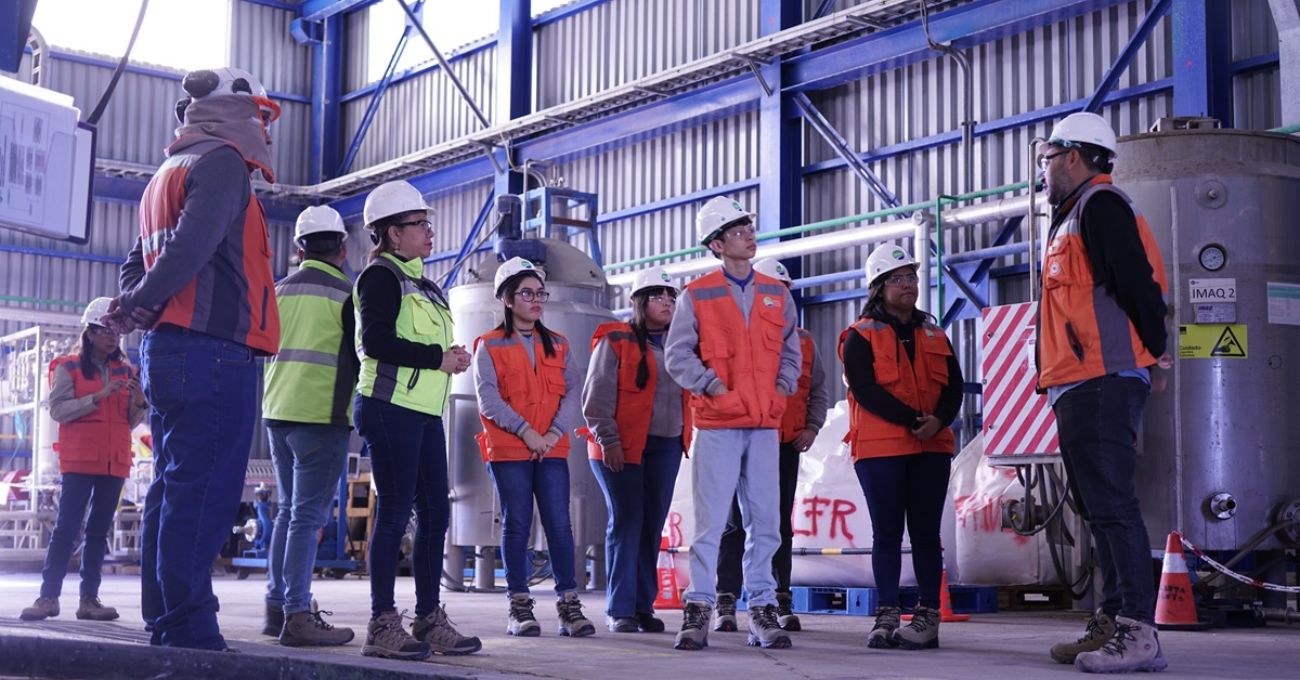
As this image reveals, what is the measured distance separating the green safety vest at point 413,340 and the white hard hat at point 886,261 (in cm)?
221

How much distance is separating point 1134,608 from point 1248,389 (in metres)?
3.11

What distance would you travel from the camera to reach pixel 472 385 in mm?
12969

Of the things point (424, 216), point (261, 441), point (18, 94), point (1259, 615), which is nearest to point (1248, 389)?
point (1259, 615)

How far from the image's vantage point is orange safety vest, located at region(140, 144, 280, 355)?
14.9ft

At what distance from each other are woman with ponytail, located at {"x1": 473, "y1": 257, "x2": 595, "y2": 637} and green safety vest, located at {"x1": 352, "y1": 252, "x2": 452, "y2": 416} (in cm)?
118

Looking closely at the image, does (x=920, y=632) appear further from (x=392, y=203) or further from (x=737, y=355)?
(x=392, y=203)

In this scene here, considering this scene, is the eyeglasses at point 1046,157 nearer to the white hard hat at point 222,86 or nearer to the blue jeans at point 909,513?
the blue jeans at point 909,513

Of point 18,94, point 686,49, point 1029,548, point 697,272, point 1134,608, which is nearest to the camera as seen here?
point 18,94

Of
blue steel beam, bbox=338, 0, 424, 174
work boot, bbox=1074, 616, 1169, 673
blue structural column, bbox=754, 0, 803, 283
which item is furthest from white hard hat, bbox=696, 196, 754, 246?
blue steel beam, bbox=338, 0, 424, 174

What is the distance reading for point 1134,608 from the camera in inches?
204

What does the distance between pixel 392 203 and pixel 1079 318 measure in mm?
2813

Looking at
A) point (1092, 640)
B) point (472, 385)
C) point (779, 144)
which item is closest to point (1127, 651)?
point (1092, 640)

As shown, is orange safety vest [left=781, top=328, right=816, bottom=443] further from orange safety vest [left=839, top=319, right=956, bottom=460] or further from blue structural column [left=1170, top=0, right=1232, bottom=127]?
blue structural column [left=1170, top=0, right=1232, bottom=127]

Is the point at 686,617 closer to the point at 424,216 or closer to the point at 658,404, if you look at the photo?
the point at 658,404
